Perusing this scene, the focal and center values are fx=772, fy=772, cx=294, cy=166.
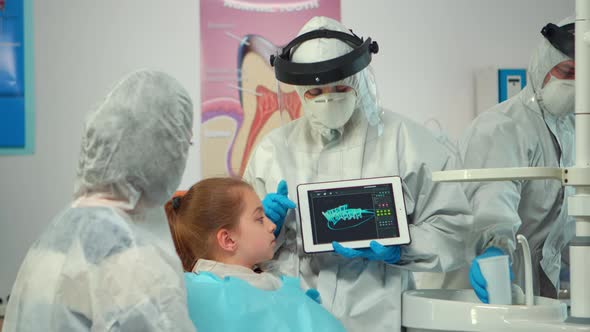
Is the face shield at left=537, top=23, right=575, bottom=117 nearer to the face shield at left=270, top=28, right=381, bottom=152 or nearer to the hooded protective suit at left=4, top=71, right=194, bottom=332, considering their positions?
the face shield at left=270, top=28, right=381, bottom=152

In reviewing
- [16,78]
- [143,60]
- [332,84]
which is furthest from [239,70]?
[332,84]

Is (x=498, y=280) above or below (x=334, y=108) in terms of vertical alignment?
below

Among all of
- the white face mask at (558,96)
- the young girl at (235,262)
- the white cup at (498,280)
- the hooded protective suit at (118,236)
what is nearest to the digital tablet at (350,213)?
the young girl at (235,262)

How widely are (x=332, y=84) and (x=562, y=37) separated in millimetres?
620

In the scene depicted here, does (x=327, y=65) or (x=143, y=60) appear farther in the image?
(x=143, y=60)

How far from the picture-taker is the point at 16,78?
11.5 ft

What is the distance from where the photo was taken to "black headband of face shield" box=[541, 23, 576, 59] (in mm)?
1991

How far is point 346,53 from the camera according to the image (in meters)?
1.91

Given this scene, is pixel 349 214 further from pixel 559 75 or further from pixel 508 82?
pixel 508 82

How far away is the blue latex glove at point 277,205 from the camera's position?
1.86 metres

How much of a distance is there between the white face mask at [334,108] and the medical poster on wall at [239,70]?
162 centimetres

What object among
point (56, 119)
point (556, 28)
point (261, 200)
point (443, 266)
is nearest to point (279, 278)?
point (261, 200)

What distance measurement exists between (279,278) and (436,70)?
2097mm

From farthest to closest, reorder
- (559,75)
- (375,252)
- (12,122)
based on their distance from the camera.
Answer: (12,122)
(559,75)
(375,252)
